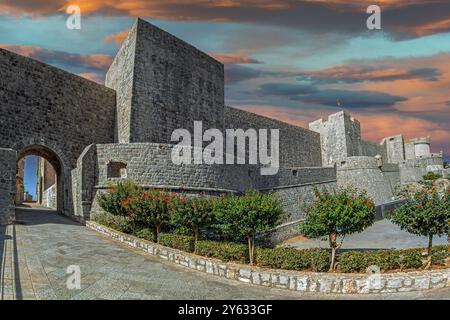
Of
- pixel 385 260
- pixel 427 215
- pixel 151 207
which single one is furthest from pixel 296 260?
pixel 151 207

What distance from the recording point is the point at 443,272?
807 centimetres

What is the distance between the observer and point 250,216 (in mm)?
10227

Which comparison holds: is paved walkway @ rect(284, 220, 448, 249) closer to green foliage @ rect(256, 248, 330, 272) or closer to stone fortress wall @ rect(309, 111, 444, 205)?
green foliage @ rect(256, 248, 330, 272)

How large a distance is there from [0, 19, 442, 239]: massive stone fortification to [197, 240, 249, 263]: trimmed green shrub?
545 cm

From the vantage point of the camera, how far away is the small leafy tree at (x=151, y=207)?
1197 cm

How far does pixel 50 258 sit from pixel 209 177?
9.02 metres

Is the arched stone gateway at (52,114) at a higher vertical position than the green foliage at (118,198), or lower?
higher

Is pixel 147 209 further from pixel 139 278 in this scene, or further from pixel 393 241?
pixel 393 241

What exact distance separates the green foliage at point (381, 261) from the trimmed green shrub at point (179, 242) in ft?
16.0

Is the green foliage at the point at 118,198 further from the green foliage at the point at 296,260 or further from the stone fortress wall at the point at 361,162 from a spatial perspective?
the stone fortress wall at the point at 361,162

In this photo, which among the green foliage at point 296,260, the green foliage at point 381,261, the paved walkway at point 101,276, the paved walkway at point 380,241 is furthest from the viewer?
the paved walkway at point 380,241

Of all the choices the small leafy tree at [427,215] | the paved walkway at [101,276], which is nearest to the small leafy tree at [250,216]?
the paved walkway at [101,276]

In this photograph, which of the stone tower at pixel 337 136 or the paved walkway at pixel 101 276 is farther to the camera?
the stone tower at pixel 337 136

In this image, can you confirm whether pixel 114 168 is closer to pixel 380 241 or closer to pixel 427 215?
pixel 427 215
